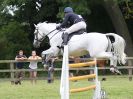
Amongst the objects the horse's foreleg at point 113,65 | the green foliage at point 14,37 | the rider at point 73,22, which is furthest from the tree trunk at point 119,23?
the horse's foreleg at point 113,65

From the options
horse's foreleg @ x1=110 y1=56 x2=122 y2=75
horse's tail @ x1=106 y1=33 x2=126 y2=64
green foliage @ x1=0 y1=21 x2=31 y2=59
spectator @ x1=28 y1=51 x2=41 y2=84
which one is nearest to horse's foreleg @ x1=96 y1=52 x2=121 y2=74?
horse's foreleg @ x1=110 y1=56 x2=122 y2=75

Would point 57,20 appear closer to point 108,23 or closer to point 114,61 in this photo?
point 108,23

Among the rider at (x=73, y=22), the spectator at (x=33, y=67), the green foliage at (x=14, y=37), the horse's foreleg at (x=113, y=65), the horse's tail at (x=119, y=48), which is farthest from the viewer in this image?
the green foliage at (x=14, y=37)

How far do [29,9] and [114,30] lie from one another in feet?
18.7

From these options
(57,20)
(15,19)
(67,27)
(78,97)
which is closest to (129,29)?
(57,20)

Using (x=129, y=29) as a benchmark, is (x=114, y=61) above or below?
below

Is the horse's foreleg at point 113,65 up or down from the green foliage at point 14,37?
down

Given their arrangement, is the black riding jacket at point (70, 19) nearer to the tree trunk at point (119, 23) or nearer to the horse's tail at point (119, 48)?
the horse's tail at point (119, 48)

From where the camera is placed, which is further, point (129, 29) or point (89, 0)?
point (129, 29)

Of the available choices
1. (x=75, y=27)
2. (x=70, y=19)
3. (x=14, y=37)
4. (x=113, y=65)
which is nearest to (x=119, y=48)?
(x=113, y=65)

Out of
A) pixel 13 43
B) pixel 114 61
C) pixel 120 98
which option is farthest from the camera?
pixel 13 43

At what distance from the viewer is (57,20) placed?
3375 centimetres

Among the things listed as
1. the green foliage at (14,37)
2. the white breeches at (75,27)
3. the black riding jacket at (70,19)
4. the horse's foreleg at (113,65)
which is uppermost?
the green foliage at (14,37)

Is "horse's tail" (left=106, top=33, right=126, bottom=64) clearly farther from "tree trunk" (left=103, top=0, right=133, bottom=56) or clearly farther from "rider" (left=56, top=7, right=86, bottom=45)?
"tree trunk" (left=103, top=0, right=133, bottom=56)
